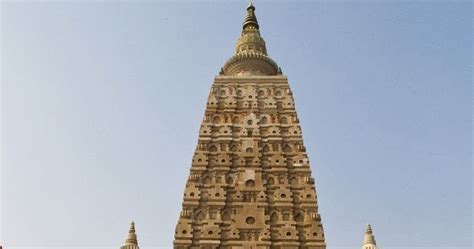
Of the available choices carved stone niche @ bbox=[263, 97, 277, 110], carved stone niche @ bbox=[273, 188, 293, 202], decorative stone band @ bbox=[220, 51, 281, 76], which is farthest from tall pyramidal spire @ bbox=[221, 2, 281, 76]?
carved stone niche @ bbox=[273, 188, 293, 202]

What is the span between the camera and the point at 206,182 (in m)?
19.7

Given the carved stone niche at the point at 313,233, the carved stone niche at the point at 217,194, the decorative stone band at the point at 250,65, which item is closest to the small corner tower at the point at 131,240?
the decorative stone band at the point at 250,65

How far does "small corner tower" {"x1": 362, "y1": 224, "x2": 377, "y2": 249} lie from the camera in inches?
1384

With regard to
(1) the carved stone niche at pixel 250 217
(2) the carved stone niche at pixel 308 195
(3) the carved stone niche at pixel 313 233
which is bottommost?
(3) the carved stone niche at pixel 313 233

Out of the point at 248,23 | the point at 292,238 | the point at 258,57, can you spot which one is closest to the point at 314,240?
the point at 292,238

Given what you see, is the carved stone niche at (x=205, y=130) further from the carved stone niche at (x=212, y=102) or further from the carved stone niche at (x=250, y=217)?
the carved stone niche at (x=250, y=217)

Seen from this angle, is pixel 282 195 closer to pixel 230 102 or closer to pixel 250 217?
pixel 250 217

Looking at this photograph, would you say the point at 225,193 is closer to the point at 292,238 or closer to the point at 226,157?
the point at 226,157

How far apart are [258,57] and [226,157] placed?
7238mm

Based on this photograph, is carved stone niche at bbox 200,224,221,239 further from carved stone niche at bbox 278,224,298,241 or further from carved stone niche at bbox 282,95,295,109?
carved stone niche at bbox 282,95,295,109

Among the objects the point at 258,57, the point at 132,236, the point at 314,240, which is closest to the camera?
the point at 314,240

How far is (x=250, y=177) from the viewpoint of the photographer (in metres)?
19.9

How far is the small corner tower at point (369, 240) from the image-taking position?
35.2m

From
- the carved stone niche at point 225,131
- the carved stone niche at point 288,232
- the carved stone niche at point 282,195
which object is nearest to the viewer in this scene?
the carved stone niche at point 288,232
